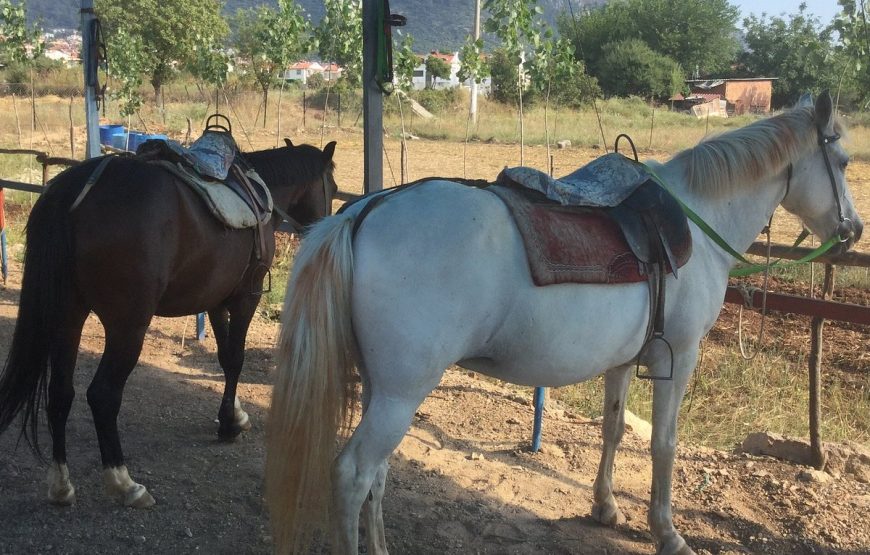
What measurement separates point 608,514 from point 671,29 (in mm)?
62852

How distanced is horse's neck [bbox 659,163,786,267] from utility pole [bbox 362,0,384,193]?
6.00 ft

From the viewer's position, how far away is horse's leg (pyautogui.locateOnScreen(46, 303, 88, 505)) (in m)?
3.52

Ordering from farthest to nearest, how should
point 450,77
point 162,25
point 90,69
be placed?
point 450,77
point 162,25
point 90,69

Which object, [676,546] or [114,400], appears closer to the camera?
[676,546]

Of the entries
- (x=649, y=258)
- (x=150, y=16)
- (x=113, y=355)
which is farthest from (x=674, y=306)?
(x=150, y=16)

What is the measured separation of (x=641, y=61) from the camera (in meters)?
48.8

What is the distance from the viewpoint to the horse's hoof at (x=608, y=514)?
3.71 m

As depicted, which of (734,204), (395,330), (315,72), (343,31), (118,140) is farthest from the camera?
(315,72)

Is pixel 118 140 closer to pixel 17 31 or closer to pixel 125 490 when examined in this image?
pixel 17 31

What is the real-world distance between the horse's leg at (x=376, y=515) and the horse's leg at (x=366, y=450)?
0.33 metres

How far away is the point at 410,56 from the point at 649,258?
31.1 feet

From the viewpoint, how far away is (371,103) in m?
4.49

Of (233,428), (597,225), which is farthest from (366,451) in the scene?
(233,428)

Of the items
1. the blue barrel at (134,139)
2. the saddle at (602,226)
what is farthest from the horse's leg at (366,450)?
the blue barrel at (134,139)
